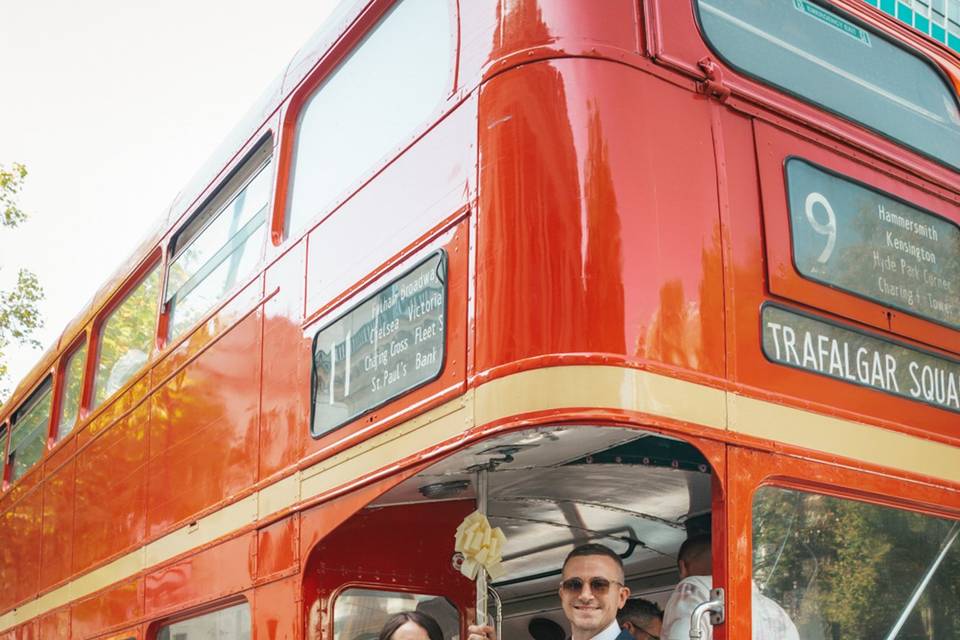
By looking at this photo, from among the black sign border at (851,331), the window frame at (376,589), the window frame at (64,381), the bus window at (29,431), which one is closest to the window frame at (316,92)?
the black sign border at (851,331)

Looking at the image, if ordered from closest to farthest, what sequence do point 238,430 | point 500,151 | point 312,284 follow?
point 500,151 → point 312,284 → point 238,430

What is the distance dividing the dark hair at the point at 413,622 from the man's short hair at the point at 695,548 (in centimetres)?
95

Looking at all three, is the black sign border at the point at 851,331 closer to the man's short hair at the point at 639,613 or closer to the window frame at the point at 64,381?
the man's short hair at the point at 639,613

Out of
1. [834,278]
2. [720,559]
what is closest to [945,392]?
[834,278]

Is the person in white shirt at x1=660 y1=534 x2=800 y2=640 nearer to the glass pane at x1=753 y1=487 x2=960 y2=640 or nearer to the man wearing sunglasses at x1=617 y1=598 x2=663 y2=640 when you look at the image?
the glass pane at x1=753 y1=487 x2=960 y2=640

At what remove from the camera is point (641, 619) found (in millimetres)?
5363

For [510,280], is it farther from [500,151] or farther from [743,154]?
[743,154]

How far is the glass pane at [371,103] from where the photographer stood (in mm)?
4219

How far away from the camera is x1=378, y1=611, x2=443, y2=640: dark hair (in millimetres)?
4289

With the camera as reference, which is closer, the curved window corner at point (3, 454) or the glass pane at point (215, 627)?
the glass pane at point (215, 627)

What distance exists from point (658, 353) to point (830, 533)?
814 millimetres

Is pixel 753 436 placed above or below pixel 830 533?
above

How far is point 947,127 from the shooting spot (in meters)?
4.67

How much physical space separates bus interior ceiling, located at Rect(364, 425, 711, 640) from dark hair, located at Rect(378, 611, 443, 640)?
41cm
